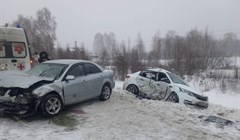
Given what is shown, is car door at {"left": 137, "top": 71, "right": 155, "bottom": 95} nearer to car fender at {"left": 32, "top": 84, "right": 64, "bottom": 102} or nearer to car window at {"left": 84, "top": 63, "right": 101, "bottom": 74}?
car window at {"left": 84, "top": 63, "right": 101, "bottom": 74}

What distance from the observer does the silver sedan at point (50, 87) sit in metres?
6.57

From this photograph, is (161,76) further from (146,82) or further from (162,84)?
(146,82)

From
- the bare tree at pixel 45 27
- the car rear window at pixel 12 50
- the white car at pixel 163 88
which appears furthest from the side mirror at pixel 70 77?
the bare tree at pixel 45 27

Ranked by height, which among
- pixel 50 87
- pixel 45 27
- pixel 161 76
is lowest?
pixel 161 76

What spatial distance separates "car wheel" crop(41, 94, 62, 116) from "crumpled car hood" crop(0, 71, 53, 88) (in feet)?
1.75

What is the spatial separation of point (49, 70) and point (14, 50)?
2.57m

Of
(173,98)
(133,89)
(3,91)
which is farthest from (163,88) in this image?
(3,91)

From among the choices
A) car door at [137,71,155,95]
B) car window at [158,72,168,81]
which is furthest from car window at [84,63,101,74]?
car window at [158,72,168,81]

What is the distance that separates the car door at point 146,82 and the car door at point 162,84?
25 centimetres

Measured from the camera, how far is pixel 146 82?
12.2 meters

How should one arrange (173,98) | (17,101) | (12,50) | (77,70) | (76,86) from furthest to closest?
1. (173,98)
2. (12,50)
3. (77,70)
4. (76,86)
5. (17,101)

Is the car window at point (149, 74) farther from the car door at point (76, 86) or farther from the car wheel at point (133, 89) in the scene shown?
the car door at point (76, 86)

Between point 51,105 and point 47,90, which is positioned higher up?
point 47,90

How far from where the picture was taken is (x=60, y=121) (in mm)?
6824
